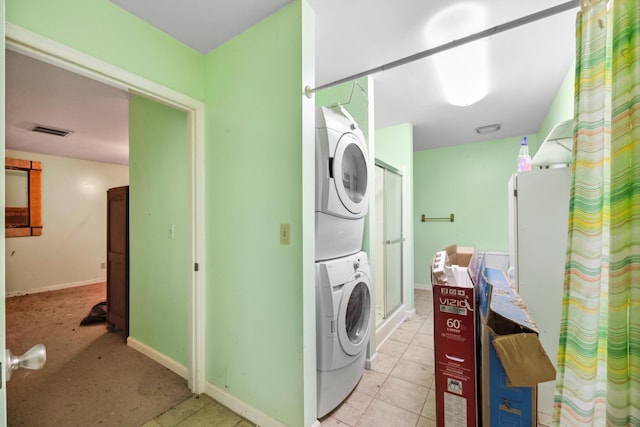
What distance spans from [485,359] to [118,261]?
3.28 meters

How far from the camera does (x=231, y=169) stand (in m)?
1.69

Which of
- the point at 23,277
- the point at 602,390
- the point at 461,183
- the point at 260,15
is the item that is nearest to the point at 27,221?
the point at 23,277

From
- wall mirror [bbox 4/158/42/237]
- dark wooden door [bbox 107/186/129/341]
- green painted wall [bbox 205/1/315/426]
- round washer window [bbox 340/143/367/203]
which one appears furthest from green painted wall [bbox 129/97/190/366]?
wall mirror [bbox 4/158/42/237]

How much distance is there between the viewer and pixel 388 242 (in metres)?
2.79

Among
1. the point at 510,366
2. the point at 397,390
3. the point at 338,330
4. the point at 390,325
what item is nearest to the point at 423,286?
the point at 390,325

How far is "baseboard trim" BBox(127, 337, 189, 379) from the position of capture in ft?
6.61

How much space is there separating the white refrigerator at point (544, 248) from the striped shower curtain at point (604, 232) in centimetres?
97

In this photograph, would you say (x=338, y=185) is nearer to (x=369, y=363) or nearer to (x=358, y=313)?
(x=358, y=313)

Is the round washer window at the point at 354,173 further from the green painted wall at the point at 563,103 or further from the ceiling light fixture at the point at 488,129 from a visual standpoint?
the ceiling light fixture at the point at 488,129

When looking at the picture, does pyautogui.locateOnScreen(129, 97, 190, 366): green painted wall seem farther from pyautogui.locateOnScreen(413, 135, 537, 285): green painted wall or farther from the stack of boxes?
pyautogui.locateOnScreen(413, 135, 537, 285): green painted wall

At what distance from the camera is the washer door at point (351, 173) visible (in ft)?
5.29

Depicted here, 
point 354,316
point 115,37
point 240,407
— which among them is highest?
point 115,37

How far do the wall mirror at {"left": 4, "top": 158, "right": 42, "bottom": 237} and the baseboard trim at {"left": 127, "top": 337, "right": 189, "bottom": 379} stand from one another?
3.47m

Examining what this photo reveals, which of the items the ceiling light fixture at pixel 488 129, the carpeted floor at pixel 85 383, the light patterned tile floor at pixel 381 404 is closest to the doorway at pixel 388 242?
the light patterned tile floor at pixel 381 404
